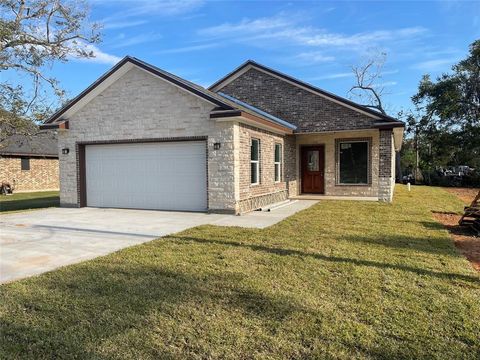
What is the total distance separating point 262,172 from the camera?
13398 mm

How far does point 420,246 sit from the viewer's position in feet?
23.0

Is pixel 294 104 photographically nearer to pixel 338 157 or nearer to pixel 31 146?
pixel 338 157

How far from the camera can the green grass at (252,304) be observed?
10.7 ft

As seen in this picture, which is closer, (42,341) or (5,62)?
(42,341)

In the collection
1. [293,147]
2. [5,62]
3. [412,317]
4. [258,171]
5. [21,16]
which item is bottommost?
[412,317]

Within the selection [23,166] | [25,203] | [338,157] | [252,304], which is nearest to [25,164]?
[23,166]

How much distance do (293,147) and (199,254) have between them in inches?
460

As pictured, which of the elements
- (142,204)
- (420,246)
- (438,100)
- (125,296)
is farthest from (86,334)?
(438,100)

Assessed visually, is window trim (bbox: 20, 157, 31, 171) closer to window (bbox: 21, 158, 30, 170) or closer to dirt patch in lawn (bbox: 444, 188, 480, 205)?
window (bbox: 21, 158, 30, 170)

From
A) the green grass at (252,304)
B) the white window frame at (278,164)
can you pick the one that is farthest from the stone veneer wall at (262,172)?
the green grass at (252,304)

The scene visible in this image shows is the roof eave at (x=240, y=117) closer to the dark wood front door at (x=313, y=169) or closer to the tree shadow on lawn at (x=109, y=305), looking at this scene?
the dark wood front door at (x=313, y=169)

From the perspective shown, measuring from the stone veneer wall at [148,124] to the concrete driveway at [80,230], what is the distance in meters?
1.10

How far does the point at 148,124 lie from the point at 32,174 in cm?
2126

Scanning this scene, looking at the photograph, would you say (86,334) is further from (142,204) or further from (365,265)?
(142,204)
